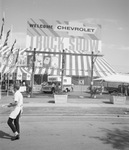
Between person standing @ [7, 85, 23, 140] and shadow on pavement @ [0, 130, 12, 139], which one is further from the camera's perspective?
shadow on pavement @ [0, 130, 12, 139]

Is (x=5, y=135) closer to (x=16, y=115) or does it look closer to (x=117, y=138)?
(x=16, y=115)

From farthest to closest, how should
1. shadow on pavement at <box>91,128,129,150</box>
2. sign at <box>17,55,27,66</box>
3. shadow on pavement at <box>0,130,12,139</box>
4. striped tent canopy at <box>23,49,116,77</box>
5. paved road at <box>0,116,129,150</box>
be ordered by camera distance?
striped tent canopy at <box>23,49,116,77</box> → sign at <box>17,55,27,66</box> → shadow on pavement at <box>0,130,12,139</box> → shadow on pavement at <box>91,128,129,150</box> → paved road at <box>0,116,129,150</box>

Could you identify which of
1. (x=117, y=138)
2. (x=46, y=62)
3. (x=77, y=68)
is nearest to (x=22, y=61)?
(x=46, y=62)

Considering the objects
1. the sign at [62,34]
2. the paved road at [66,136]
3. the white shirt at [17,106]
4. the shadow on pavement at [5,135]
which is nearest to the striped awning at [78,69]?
the sign at [62,34]

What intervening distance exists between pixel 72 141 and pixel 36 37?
13430 mm

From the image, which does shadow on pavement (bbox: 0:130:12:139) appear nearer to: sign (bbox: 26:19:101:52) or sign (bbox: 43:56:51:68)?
sign (bbox: 26:19:101:52)

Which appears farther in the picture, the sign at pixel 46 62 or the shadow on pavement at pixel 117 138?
the sign at pixel 46 62

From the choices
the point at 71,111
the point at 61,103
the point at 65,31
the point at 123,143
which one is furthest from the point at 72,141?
the point at 65,31

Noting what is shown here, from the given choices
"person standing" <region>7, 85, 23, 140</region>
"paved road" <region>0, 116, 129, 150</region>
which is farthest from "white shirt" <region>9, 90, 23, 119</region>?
"paved road" <region>0, 116, 129, 150</region>

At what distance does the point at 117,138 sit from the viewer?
6.14m

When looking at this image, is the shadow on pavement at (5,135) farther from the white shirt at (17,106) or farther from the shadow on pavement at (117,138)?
the shadow on pavement at (117,138)

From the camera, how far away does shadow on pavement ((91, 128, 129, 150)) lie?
5.45m

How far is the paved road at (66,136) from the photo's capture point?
17.2 ft

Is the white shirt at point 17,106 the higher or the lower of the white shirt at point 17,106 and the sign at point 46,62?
the lower
